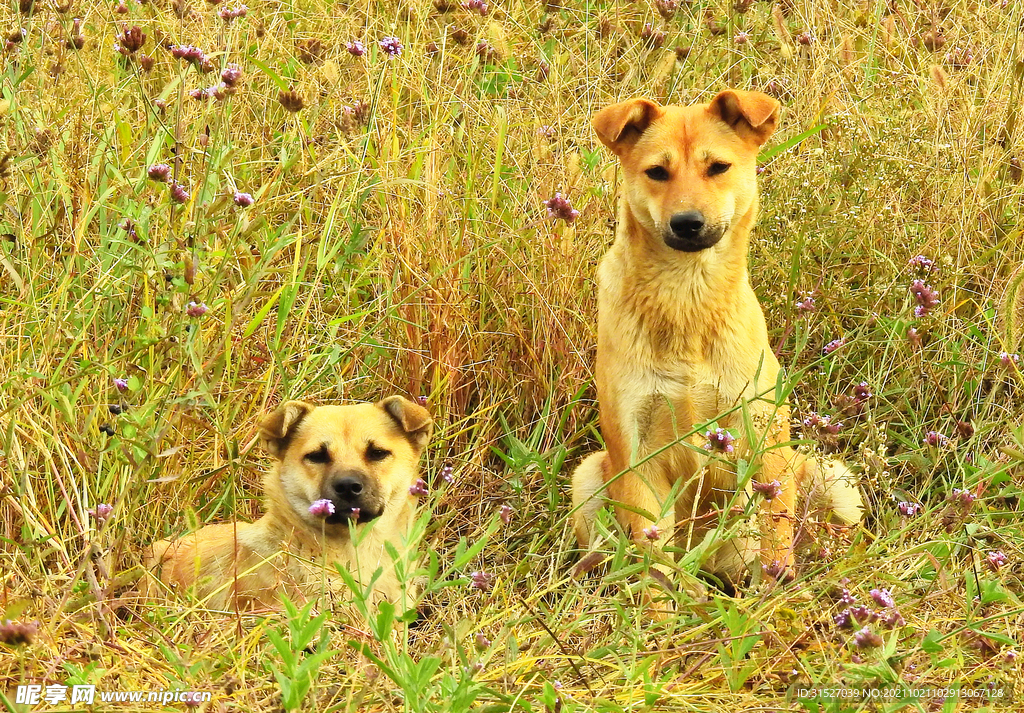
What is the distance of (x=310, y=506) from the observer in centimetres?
337

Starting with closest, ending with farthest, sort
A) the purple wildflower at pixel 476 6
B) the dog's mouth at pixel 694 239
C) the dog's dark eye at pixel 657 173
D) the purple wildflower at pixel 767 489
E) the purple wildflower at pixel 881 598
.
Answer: the purple wildflower at pixel 881 598 → the purple wildflower at pixel 767 489 → the dog's mouth at pixel 694 239 → the dog's dark eye at pixel 657 173 → the purple wildflower at pixel 476 6

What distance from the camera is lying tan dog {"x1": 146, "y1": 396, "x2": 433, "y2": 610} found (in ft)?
11.2

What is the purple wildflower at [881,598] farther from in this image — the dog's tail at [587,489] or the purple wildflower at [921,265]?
the purple wildflower at [921,265]

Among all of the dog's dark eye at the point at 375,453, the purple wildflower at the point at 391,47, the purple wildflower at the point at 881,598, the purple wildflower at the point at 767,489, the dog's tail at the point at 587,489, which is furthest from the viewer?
the purple wildflower at the point at 391,47

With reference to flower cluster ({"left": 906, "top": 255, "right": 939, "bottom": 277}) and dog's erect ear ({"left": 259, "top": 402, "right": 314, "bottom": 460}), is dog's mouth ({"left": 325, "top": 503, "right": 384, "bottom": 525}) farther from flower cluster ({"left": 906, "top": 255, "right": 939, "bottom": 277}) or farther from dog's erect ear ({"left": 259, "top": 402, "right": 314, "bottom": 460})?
flower cluster ({"left": 906, "top": 255, "right": 939, "bottom": 277})

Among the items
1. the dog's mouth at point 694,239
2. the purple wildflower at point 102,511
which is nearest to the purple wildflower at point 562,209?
the dog's mouth at point 694,239

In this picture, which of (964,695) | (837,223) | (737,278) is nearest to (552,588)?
(964,695)

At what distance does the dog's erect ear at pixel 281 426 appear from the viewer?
3.50 m

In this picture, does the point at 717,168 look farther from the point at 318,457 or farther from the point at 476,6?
the point at 318,457

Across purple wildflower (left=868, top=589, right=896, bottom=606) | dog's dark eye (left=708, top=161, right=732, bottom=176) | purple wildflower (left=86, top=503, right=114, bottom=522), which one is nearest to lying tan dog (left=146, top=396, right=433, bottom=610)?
purple wildflower (left=86, top=503, right=114, bottom=522)

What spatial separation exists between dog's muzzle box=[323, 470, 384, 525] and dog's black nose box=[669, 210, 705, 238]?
1.26m

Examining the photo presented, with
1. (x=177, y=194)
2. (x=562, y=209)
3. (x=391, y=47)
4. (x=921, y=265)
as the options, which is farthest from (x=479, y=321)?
(x=921, y=265)

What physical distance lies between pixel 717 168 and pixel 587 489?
1172 millimetres

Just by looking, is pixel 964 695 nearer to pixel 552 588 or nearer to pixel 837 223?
pixel 552 588
